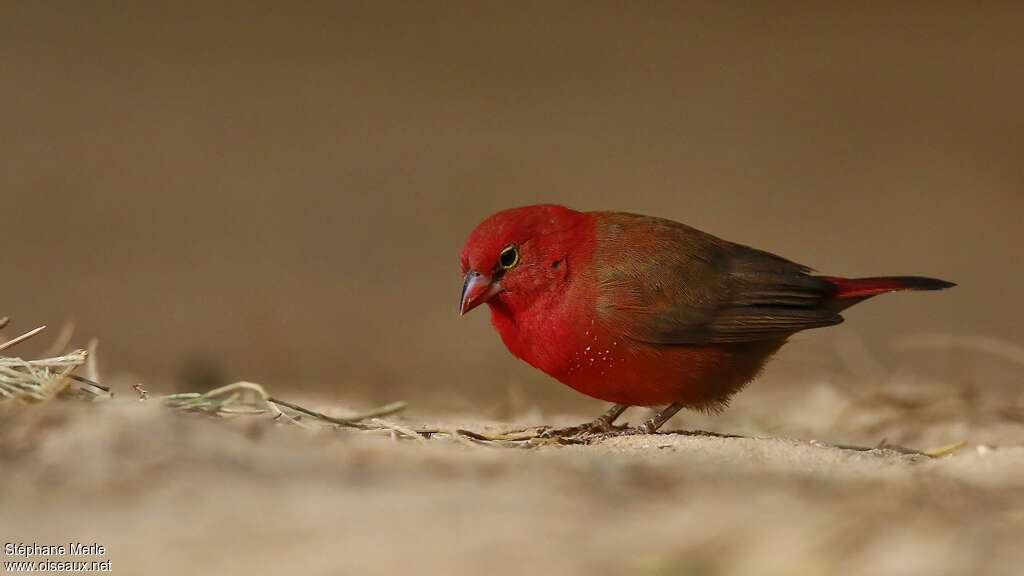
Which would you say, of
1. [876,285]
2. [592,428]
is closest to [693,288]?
[592,428]

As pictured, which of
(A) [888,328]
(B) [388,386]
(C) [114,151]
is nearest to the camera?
(B) [388,386]

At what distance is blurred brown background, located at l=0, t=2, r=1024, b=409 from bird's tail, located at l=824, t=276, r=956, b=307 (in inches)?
69.6

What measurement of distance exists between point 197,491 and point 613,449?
4.87ft

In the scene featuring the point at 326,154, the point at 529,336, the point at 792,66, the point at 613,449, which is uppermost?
the point at 792,66

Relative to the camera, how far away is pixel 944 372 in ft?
24.8

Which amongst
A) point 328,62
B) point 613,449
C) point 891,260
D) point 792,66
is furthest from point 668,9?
point 613,449

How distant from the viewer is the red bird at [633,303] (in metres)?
4.29

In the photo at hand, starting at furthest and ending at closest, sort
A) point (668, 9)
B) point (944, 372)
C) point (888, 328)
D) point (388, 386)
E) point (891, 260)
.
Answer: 1. point (668, 9)
2. point (891, 260)
3. point (888, 328)
4. point (944, 372)
5. point (388, 386)

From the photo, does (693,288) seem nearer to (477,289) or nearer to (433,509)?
(477,289)

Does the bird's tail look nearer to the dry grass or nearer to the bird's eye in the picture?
the bird's eye

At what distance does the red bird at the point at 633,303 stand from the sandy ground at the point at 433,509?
126 centimetres

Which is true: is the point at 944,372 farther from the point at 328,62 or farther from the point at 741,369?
the point at 328,62

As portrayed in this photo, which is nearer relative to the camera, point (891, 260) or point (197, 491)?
point (197, 491)

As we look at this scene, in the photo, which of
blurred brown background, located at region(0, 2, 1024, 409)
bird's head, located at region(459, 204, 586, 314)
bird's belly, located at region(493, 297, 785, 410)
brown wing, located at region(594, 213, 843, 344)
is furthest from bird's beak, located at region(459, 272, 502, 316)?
blurred brown background, located at region(0, 2, 1024, 409)
